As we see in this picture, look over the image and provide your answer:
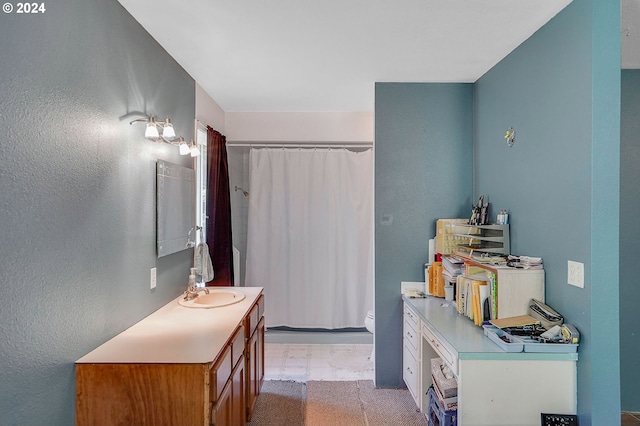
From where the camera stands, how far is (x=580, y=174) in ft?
5.81

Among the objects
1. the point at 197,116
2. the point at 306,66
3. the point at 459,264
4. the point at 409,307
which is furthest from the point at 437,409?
the point at 197,116

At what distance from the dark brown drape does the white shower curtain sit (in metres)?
0.37

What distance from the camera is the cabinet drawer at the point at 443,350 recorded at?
73.0 inches

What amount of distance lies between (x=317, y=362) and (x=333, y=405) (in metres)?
0.76

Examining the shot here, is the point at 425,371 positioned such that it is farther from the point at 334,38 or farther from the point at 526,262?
the point at 334,38

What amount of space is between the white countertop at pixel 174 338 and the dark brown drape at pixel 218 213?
1182 millimetres

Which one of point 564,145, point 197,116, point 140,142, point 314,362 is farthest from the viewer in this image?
point 314,362

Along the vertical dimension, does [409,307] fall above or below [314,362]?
above

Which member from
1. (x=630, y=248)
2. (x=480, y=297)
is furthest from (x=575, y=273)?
(x=630, y=248)

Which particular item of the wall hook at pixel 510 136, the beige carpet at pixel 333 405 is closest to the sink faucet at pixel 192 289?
the beige carpet at pixel 333 405

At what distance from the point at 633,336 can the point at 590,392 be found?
1330 millimetres

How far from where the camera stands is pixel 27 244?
1229mm

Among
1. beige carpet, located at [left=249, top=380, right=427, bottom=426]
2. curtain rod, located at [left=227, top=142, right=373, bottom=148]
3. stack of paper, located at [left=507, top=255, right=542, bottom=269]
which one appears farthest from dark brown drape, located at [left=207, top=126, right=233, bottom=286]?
stack of paper, located at [left=507, top=255, right=542, bottom=269]

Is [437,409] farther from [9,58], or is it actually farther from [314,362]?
[9,58]
